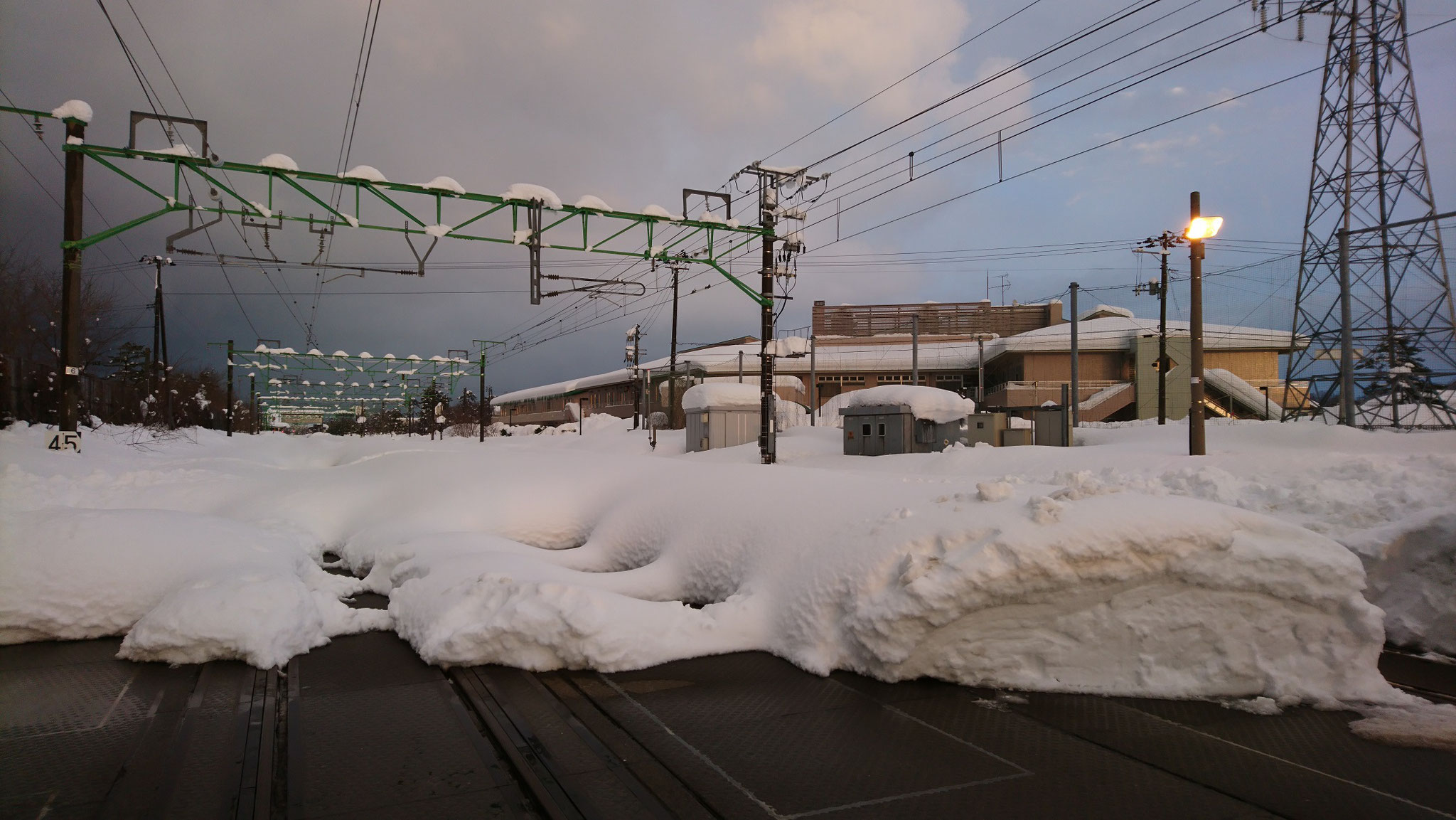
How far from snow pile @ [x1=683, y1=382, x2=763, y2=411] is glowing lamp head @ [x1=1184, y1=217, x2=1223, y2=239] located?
15983mm

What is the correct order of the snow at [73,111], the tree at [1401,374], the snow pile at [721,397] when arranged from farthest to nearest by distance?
1. the snow pile at [721,397]
2. the tree at [1401,374]
3. the snow at [73,111]

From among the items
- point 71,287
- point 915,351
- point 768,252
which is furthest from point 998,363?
point 71,287

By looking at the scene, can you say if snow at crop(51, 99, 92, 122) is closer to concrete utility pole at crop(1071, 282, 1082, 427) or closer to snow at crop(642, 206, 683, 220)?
snow at crop(642, 206, 683, 220)

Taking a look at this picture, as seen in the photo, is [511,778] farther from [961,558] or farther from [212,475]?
[212,475]

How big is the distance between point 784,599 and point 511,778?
9.64 ft

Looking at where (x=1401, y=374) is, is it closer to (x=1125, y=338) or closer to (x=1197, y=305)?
(x=1197, y=305)

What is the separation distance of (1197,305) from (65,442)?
64.1ft

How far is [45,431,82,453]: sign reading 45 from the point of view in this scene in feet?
40.7

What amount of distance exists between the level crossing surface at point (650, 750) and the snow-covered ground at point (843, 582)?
272mm

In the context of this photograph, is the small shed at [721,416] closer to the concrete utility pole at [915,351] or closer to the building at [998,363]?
the building at [998,363]

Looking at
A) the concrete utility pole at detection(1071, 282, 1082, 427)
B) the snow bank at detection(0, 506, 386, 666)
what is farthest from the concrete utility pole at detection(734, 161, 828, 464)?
the concrete utility pole at detection(1071, 282, 1082, 427)

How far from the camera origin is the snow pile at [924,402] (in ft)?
70.3

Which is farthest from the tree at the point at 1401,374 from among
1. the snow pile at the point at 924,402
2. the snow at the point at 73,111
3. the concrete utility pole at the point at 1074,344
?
the snow at the point at 73,111

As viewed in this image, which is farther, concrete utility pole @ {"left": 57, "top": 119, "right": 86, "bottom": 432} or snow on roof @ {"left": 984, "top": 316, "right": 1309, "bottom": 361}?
snow on roof @ {"left": 984, "top": 316, "right": 1309, "bottom": 361}
